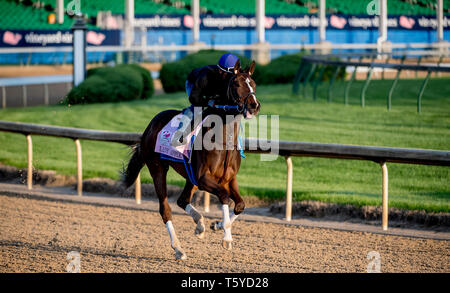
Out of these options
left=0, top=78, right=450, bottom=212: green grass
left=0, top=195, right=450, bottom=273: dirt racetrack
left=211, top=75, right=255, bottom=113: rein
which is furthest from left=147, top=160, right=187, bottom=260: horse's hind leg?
left=0, top=78, right=450, bottom=212: green grass

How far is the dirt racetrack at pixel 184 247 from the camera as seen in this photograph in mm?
5547

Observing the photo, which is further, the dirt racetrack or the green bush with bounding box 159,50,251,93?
the green bush with bounding box 159,50,251,93

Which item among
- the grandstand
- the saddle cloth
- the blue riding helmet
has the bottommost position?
the saddle cloth

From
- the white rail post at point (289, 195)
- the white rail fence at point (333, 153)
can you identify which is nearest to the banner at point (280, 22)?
the white rail fence at point (333, 153)

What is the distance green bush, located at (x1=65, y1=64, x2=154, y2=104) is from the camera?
1739cm

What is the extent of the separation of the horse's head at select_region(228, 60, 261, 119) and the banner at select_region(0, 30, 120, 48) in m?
24.5

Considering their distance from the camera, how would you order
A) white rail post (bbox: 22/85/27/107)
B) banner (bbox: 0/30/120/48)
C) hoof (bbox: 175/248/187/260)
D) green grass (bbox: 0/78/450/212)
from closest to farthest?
hoof (bbox: 175/248/187/260)
green grass (bbox: 0/78/450/212)
white rail post (bbox: 22/85/27/107)
banner (bbox: 0/30/120/48)

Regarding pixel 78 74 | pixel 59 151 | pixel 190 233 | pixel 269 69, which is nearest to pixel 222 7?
pixel 269 69

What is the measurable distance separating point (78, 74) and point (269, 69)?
5.99 m

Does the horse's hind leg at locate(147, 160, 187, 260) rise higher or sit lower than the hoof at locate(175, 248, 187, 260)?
higher

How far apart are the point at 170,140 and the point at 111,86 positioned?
1201cm

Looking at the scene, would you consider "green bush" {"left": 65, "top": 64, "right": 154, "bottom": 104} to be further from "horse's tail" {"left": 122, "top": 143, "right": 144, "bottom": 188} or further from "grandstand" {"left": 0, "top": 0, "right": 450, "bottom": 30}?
"grandstand" {"left": 0, "top": 0, "right": 450, "bottom": 30}

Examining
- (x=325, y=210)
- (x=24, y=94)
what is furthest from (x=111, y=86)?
(x=325, y=210)

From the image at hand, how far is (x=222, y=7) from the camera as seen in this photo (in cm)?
4131
